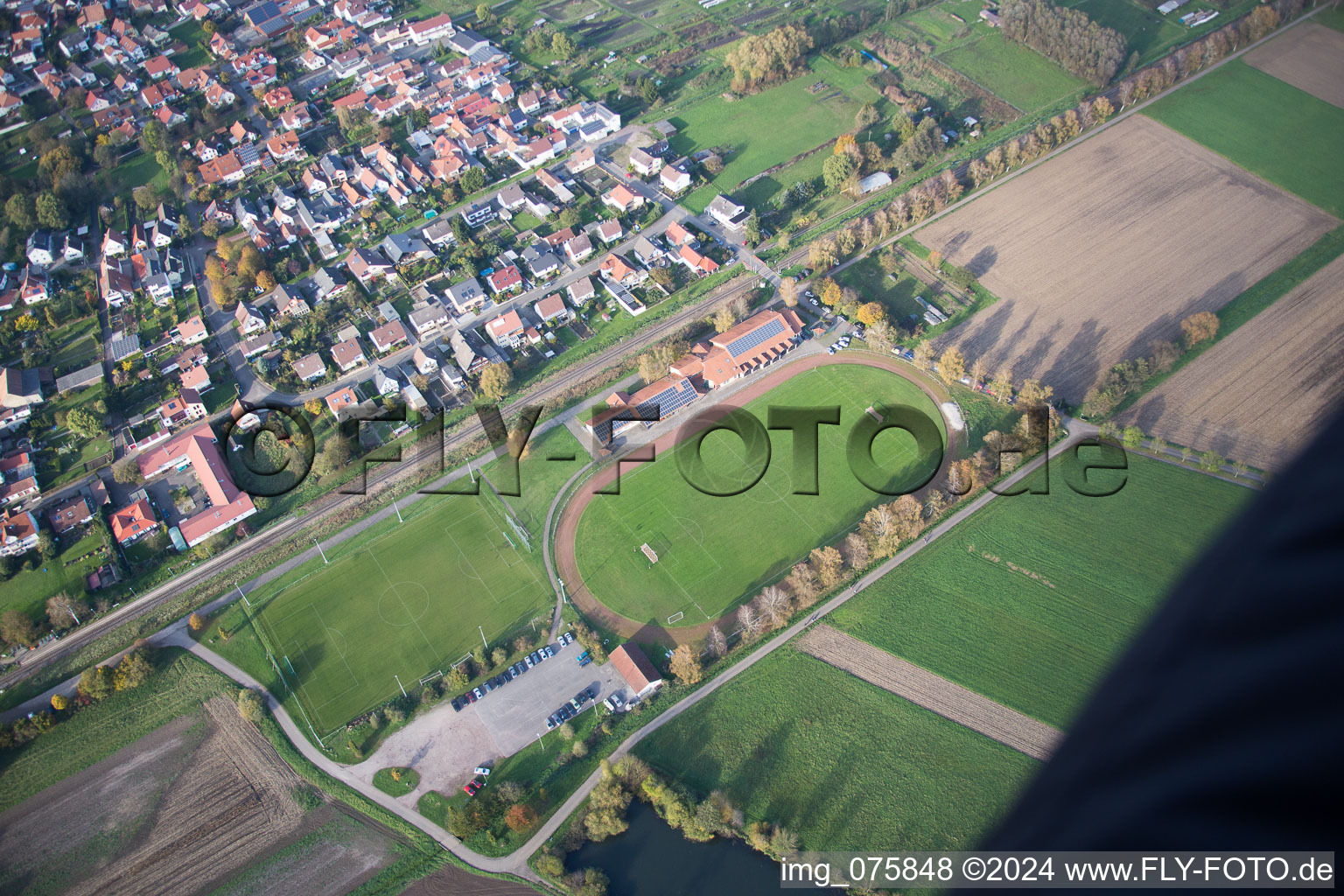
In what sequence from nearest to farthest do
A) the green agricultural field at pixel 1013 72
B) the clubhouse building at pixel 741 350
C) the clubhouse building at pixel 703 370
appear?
the clubhouse building at pixel 703 370 < the clubhouse building at pixel 741 350 < the green agricultural field at pixel 1013 72

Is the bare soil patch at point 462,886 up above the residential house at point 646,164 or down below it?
below

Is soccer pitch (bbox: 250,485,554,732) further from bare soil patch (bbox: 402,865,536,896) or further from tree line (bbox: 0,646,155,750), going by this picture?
bare soil patch (bbox: 402,865,536,896)

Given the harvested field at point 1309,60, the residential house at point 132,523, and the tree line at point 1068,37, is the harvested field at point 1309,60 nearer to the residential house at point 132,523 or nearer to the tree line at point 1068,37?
the tree line at point 1068,37

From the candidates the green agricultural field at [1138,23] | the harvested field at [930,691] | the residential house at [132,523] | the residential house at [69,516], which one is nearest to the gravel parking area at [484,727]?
the harvested field at [930,691]

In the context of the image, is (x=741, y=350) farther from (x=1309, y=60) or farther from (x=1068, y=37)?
(x=1309, y=60)

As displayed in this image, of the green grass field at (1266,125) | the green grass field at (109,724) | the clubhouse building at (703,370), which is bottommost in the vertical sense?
the green grass field at (109,724)

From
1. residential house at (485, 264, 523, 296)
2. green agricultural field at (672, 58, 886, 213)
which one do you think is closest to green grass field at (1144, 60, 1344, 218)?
green agricultural field at (672, 58, 886, 213)

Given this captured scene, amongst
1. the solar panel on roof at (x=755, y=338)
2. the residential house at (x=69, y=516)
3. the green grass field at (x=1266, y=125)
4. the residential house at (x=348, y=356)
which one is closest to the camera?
the residential house at (x=69, y=516)
